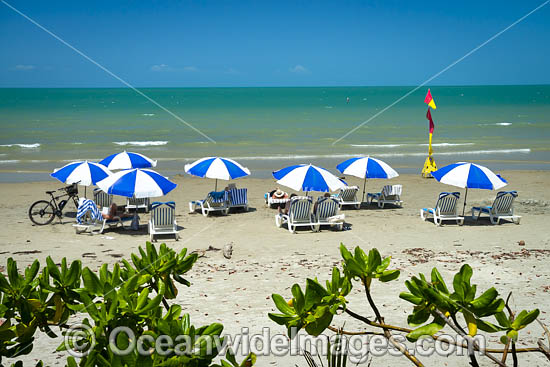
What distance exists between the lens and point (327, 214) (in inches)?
517

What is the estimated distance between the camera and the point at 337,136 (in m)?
44.7

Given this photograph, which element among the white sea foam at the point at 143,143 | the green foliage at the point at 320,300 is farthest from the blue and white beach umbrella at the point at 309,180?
the white sea foam at the point at 143,143

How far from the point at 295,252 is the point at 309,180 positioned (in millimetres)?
2667

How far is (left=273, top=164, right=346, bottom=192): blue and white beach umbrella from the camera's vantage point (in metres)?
12.9

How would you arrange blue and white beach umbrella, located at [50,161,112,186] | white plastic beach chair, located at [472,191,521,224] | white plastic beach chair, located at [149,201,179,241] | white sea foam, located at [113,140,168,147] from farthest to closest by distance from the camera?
1. white sea foam, located at [113,140,168,147]
2. white plastic beach chair, located at [472,191,521,224]
3. blue and white beach umbrella, located at [50,161,112,186]
4. white plastic beach chair, located at [149,201,179,241]

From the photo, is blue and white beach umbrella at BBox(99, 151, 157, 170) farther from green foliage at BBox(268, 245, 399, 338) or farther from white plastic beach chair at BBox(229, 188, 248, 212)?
green foliage at BBox(268, 245, 399, 338)

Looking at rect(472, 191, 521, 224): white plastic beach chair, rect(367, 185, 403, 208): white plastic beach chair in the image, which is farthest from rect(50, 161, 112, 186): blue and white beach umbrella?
rect(472, 191, 521, 224): white plastic beach chair

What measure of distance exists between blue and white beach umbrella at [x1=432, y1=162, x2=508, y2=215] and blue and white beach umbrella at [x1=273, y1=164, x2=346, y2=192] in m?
2.65

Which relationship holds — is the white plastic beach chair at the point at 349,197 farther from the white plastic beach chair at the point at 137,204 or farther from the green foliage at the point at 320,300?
the green foliage at the point at 320,300

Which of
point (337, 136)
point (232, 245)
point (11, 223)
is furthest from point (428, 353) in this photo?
point (337, 136)

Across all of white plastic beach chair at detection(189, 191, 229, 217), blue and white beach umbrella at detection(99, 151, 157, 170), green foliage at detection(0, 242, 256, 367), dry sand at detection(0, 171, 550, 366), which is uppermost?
green foliage at detection(0, 242, 256, 367)

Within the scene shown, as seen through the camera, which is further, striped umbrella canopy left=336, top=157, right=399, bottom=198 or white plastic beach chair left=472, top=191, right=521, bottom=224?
striped umbrella canopy left=336, top=157, right=399, bottom=198

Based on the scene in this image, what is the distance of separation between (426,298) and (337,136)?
141 ft

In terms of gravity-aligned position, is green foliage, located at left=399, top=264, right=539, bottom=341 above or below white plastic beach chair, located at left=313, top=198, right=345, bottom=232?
above
